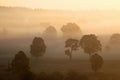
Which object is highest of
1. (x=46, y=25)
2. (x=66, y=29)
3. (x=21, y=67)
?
(x=46, y=25)

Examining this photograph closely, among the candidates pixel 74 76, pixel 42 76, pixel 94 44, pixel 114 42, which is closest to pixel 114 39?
pixel 114 42

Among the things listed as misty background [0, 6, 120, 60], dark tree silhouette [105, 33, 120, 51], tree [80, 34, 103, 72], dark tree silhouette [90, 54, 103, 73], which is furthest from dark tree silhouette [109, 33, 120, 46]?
dark tree silhouette [90, 54, 103, 73]

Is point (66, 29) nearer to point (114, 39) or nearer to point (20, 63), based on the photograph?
point (114, 39)

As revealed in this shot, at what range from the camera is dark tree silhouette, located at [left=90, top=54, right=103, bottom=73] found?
14336 millimetres

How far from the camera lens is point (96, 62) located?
14.4m

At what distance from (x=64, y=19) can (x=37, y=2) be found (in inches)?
70.9

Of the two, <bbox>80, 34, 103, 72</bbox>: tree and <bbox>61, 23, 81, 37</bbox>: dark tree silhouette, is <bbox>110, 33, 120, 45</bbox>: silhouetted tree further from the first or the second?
<bbox>61, 23, 81, 37</bbox>: dark tree silhouette

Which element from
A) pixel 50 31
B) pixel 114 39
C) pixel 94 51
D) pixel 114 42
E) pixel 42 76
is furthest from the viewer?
pixel 94 51

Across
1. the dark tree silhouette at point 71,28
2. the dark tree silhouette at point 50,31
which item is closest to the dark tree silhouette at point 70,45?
the dark tree silhouette at point 71,28

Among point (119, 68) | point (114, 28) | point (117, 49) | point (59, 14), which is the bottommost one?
point (119, 68)

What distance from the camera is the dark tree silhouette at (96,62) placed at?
1434 cm

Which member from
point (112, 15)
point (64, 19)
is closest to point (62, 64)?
point (64, 19)

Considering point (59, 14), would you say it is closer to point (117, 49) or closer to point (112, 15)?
point (112, 15)

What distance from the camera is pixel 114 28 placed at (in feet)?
48.3
